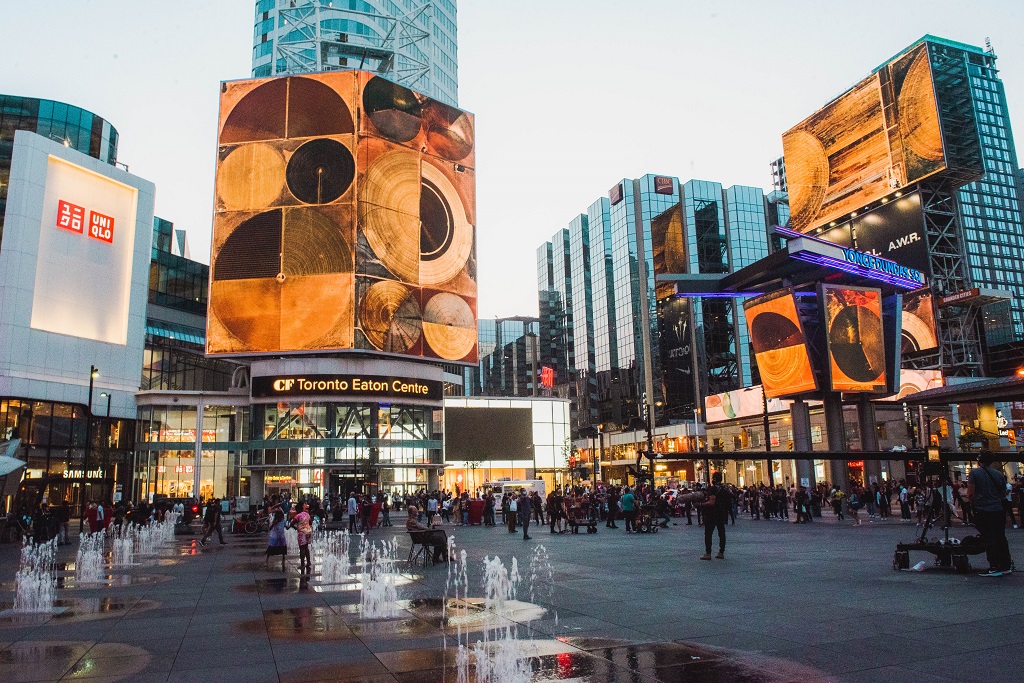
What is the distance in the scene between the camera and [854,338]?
48.3m

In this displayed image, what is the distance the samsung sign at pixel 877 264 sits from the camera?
47531 mm

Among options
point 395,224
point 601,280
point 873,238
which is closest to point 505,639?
point 395,224

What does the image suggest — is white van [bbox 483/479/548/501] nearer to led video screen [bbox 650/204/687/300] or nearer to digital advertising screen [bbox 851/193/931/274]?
digital advertising screen [bbox 851/193/931/274]

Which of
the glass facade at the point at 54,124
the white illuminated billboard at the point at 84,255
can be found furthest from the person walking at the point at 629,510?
the glass facade at the point at 54,124

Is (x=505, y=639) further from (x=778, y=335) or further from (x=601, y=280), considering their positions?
(x=601, y=280)

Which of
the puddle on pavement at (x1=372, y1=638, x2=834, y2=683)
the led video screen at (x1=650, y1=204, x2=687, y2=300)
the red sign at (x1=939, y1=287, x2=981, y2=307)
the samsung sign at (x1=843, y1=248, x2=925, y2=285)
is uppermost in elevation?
the led video screen at (x1=650, y1=204, x2=687, y2=300)

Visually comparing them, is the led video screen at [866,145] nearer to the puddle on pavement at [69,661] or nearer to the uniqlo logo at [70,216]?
the uniqlo logo at [70,216]

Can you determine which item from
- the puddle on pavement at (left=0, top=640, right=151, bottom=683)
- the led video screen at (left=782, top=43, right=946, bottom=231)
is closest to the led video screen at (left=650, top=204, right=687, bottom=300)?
the led video screen at (left=782, top=43, right=946, bottom=231)

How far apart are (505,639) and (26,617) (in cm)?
743

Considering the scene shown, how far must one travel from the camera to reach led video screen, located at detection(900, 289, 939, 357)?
68250mm

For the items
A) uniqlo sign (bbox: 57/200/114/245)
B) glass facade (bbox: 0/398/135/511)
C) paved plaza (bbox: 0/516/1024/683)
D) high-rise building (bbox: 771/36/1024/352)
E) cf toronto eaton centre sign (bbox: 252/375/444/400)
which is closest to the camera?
paved plaza (bbox: 0/516/1024/683)

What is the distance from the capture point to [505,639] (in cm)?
890

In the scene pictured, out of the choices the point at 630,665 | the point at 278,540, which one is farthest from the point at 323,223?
the point at 630,665

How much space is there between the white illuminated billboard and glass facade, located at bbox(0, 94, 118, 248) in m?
3.82
